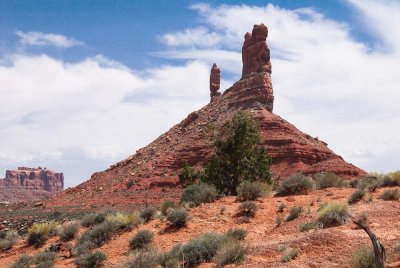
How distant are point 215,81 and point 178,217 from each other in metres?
85.8

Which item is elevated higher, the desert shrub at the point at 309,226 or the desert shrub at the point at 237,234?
the desert shrub at the point at 309,226

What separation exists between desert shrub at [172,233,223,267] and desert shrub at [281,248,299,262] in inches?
98.9

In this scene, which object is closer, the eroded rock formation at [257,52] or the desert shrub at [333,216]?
the desert shrub at [333,216]

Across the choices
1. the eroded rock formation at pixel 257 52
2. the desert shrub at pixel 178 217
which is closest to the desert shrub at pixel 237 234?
the desert shrub at pixel 178 217

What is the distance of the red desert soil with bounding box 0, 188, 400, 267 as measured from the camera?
12.1 meters

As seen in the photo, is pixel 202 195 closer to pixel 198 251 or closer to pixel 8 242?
pixel 198 251

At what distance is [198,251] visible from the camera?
13.8 metres

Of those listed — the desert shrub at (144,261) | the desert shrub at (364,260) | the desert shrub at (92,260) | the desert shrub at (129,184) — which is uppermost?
the desert shrub at (129,184)

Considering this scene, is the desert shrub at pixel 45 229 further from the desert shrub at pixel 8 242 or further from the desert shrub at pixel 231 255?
the desert shrub at pixel 231 255

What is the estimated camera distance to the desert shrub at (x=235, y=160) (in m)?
26.8

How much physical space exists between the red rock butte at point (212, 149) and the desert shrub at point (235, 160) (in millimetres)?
33980

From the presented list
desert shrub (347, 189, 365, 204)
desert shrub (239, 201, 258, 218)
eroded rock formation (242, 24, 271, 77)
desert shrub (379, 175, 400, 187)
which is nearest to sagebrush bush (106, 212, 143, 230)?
desert shrub (239, 201, 258, 218)

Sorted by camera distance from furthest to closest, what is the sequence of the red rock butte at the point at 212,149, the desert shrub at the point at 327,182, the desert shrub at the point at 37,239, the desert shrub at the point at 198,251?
the red rock butte at the point at 212,149 → the desert shrub at the point at 327,182 → the desert shrub at the point at 37,239 → the desert shrub at the point at 198,251

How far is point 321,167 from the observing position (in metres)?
67.7
